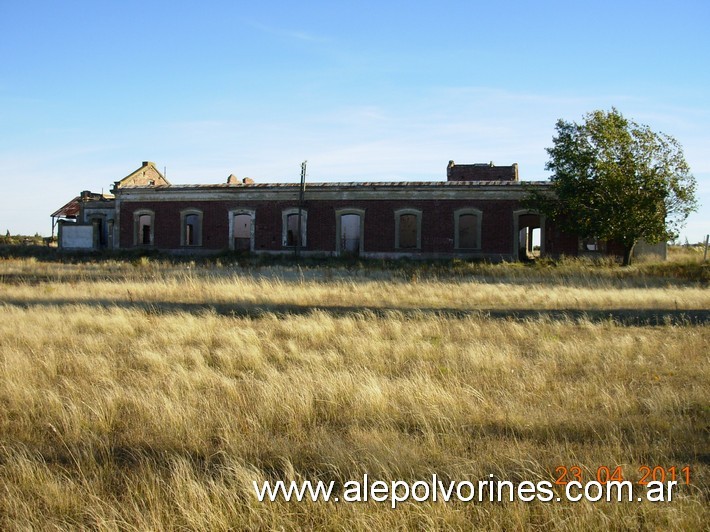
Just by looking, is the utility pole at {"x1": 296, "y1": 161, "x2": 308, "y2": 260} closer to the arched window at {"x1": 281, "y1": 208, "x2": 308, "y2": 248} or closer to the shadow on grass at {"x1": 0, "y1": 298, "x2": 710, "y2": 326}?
the arched window at {"x1": 281, "y1": 208, "x2": 308, "y2": 248}

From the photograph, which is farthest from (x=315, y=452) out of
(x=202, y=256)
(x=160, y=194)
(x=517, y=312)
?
(x=160, y=194)

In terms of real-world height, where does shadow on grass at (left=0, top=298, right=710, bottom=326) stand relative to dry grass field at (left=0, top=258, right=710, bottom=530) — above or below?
above

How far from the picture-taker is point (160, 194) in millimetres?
31062

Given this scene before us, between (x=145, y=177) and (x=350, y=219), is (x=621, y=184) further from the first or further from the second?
(x=145, y=177)

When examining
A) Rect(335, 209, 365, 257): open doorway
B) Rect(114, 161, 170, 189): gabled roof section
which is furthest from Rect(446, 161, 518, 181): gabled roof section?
Rect(114, 161, 170, 189): gabled roof section

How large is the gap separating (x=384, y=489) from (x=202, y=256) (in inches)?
1064

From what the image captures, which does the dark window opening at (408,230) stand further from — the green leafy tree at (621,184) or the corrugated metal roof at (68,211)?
the corrugated metal roof at (68,211)

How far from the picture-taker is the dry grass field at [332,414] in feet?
10.6

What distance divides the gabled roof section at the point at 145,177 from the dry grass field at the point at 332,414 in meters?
29.5
